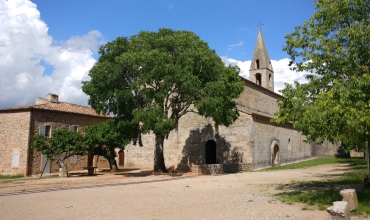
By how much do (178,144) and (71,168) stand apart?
10.6 m

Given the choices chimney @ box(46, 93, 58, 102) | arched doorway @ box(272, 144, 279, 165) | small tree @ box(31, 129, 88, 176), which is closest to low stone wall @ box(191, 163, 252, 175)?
arched doorway @ box(272, 144, 279, 165)

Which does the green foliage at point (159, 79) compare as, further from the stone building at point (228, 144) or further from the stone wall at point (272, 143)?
the stone wall at point (272, 143)

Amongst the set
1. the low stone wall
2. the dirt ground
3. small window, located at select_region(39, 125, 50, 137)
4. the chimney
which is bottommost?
the dirt ground

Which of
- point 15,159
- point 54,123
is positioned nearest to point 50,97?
point 54,123

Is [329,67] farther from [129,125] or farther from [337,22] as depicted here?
[129,125]

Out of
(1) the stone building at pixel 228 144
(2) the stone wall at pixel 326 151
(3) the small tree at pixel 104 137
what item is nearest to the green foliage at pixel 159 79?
(3) the small tree at pixel 104 137

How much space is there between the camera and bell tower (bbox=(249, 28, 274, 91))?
43625 millimetres

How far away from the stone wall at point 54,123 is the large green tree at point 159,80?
343 inches

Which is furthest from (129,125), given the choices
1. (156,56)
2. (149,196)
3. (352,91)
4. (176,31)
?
(352,91)

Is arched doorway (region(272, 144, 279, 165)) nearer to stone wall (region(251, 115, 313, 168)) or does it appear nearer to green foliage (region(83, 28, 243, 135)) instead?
stone wall (region(251, 115, 313, 168))

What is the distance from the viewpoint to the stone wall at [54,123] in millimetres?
26281

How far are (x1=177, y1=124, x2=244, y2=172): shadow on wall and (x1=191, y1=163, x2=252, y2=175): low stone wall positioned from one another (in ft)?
3.40

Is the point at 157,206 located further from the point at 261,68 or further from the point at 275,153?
the point at 261,68

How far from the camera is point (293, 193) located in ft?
37.2
